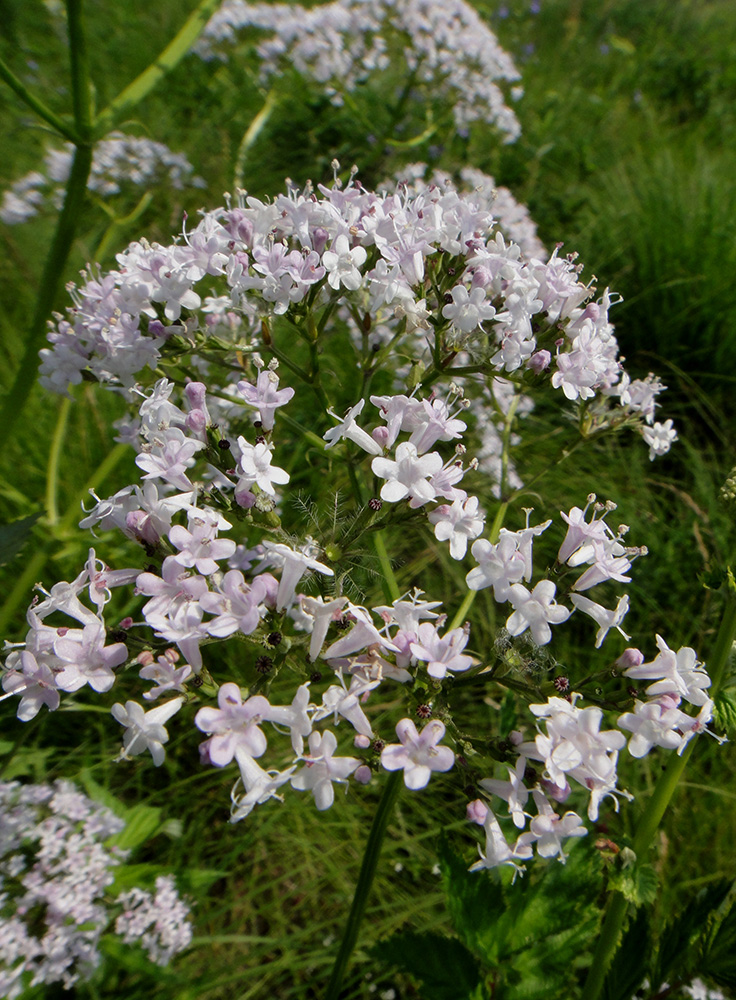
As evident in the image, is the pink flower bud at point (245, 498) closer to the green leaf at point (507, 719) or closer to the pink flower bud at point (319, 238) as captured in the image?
the pink flower bud at point (319, 238)

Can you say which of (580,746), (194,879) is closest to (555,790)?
(580,746)

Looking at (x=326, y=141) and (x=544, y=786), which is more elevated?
(x=326, y=141)

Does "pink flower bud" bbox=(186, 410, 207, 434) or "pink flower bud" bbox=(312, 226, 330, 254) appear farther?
"pink flower bud" bbox=(312, 226, 330, 254)

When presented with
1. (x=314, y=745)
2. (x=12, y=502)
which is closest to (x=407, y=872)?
(x=314, y=745)

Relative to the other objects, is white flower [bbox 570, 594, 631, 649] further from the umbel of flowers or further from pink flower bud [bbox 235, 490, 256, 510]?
pink flower bud [bbox 235, 490, 256, 510]

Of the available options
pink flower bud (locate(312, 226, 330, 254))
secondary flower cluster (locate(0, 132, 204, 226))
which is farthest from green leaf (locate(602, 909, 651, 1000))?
secondary flower cluster (locate(0, 132, 204, 226))

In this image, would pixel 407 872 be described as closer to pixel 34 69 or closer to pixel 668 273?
pixel 668 273
